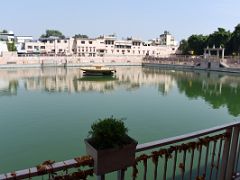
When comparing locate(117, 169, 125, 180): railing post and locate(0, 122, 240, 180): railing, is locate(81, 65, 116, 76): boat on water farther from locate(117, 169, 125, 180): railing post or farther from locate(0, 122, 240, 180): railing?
locate(117, 169, 125, 180): railing post

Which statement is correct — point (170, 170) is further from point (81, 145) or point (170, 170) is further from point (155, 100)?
point (155, 100)

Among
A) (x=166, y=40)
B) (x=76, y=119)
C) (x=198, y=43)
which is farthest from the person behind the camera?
(x=166, y=40)

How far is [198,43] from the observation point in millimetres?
46594

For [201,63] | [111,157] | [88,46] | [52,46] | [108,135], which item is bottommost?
[201,63]

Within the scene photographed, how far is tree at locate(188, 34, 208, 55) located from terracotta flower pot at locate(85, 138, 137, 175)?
4674 centimetres

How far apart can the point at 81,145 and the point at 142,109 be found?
5365 millimetres

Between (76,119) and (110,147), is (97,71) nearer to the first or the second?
(76,119)

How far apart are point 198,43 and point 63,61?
81.8 feet

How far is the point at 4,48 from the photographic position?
152 feet

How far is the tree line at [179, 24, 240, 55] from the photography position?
3826cm

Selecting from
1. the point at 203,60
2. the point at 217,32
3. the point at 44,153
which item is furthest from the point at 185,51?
the point at 44,153

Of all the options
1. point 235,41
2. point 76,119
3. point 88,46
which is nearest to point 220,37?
point 235,41

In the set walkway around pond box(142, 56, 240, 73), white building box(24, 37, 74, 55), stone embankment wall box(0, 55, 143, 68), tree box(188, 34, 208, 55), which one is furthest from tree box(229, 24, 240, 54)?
white building box(24, 37, 74, 55)

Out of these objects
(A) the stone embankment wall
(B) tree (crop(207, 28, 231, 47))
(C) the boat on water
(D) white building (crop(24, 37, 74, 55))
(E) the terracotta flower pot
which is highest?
(B) tree (crop(207, 28, 231, 47))
